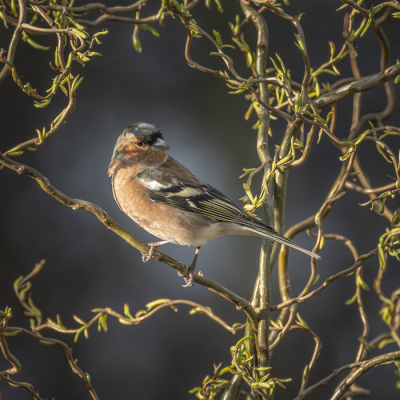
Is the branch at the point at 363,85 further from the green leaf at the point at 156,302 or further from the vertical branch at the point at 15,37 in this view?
the vertical branch at the point at 15,37

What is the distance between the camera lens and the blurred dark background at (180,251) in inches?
134

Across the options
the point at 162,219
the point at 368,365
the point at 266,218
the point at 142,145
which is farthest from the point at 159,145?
the point at 368,365

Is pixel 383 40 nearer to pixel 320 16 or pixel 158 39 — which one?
pixel 320 16

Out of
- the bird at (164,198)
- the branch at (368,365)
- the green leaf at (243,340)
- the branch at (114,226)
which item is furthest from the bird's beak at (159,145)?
the branch at (368,365)

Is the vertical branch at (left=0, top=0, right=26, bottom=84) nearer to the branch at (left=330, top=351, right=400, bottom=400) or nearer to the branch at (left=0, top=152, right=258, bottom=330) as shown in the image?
the branch at (left=0, top=152, right=258, bottom=330)

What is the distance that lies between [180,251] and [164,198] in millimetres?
1036

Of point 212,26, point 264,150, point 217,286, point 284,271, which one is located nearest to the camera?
point 217,286

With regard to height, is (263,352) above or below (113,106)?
below

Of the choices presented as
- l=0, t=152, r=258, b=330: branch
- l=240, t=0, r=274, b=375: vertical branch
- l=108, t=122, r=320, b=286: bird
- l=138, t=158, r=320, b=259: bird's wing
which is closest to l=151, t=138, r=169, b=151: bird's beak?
l=108, t=122, r=320, b=286: bird

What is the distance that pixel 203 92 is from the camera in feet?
12.0

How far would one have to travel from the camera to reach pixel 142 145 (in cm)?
247

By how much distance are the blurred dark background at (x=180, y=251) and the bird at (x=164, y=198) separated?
0.92 meters

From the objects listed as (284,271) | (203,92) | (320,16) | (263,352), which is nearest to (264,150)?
(284,271)

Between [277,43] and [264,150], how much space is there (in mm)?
2052
